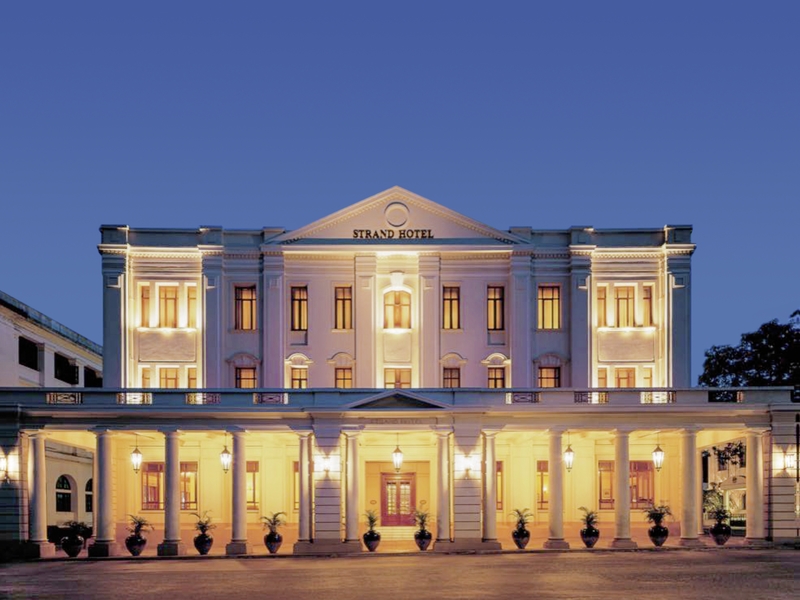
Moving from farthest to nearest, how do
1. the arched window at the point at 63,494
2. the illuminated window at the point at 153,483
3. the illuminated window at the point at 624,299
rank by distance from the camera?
1. the arched window at the point at 63,494
2. the illuminated window at the point at 624,299
3. the illuminated window at the point at 153,483

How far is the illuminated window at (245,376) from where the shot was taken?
50.4m

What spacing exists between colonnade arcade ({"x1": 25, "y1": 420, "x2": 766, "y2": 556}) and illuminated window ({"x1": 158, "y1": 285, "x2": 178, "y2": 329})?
556 cm

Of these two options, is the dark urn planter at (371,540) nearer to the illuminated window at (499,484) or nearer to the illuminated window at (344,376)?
the illuminated window at (499,484)

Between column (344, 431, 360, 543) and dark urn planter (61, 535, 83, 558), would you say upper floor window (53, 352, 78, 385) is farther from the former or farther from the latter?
column (344, 431, 360, 543)

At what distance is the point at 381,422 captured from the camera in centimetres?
4269

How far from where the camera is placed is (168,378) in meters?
50.4

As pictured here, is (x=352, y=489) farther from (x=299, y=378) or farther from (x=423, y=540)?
(x=299, y=378)

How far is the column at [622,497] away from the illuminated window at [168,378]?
792 inches

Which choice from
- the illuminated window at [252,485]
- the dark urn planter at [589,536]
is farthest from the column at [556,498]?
the illuminated window at [252,485]

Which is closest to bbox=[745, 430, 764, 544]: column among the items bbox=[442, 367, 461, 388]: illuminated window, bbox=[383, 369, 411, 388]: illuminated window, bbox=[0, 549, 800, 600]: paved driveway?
bbox=[0, 549, 800, 600]: paved driveway

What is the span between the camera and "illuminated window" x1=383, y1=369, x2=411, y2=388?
50.3 m

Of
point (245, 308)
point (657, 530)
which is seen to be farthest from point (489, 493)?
point (245, 308)

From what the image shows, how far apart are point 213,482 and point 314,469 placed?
8672mm

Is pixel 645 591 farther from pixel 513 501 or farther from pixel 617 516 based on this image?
pixel 513 501
